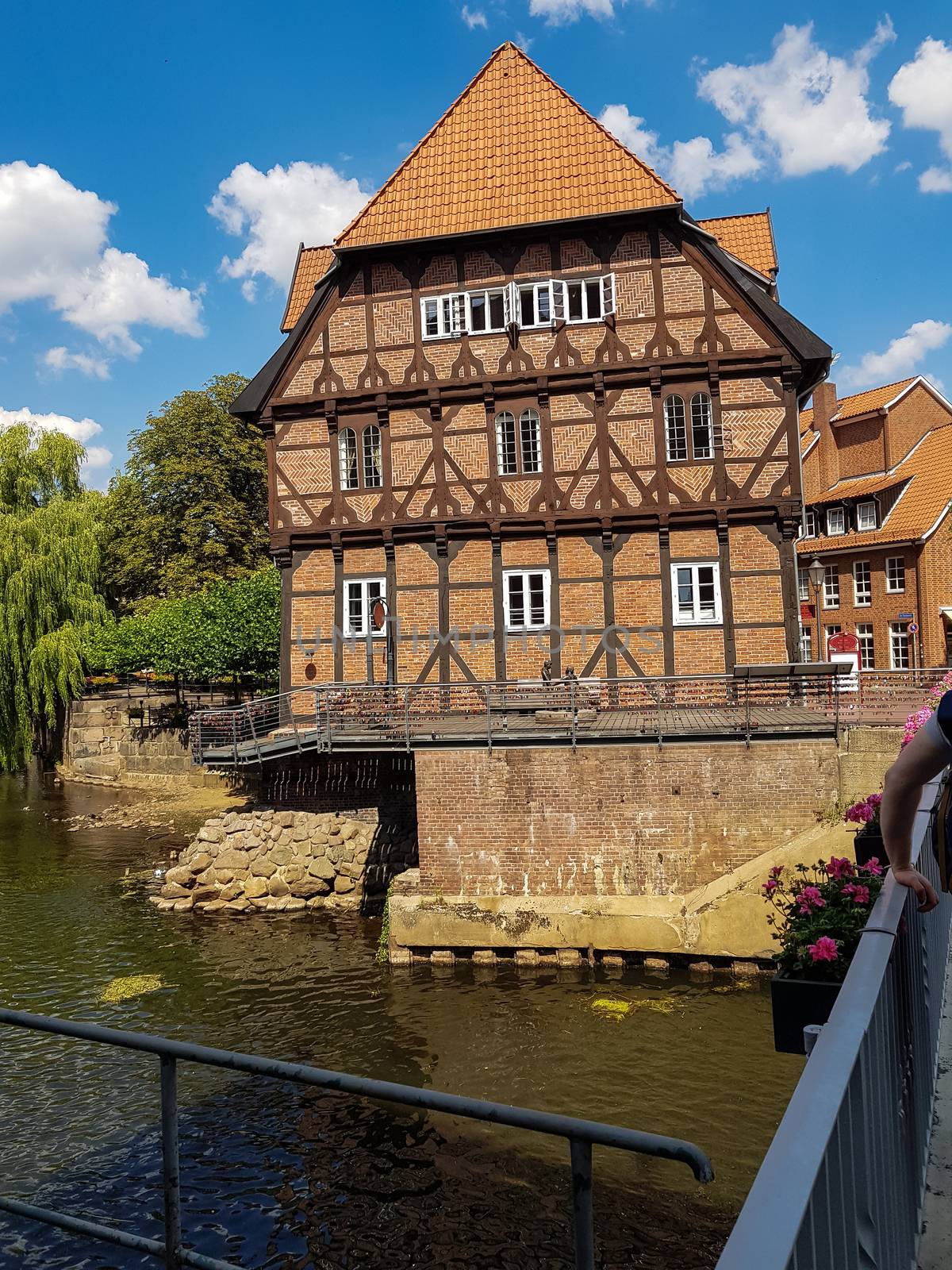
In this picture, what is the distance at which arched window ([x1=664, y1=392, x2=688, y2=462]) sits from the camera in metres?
20.2

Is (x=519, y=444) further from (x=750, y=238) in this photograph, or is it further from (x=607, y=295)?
(x=750, y=238)

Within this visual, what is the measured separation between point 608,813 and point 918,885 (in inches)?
479

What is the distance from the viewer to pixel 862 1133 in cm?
220

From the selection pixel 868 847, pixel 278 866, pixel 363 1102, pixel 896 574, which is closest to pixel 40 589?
pixel 278 866

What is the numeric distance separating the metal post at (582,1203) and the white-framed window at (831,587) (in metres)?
35.1

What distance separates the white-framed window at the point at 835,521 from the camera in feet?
116

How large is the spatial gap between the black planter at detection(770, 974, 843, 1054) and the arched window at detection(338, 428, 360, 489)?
18052 millimetres

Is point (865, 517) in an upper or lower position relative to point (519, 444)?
upper

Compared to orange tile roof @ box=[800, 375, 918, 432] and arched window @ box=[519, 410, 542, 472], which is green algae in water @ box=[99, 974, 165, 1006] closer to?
arched window @ box=[519, 410, 542, 472]

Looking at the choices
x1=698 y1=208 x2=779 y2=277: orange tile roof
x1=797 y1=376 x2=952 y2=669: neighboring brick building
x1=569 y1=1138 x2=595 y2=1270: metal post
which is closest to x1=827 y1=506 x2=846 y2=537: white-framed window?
x1=797 y1=376 x2=952 y2=669: neighboring brick building

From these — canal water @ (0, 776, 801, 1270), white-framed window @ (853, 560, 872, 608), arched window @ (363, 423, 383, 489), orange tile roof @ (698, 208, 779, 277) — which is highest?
orange tile roof @ (698, 208, 779, 277)

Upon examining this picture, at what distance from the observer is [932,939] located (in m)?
3.89

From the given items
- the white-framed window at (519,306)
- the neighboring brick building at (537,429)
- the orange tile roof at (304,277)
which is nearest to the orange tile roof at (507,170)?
the neighboring brick building at (537,429)

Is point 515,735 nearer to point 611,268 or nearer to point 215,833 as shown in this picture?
point 215,833
